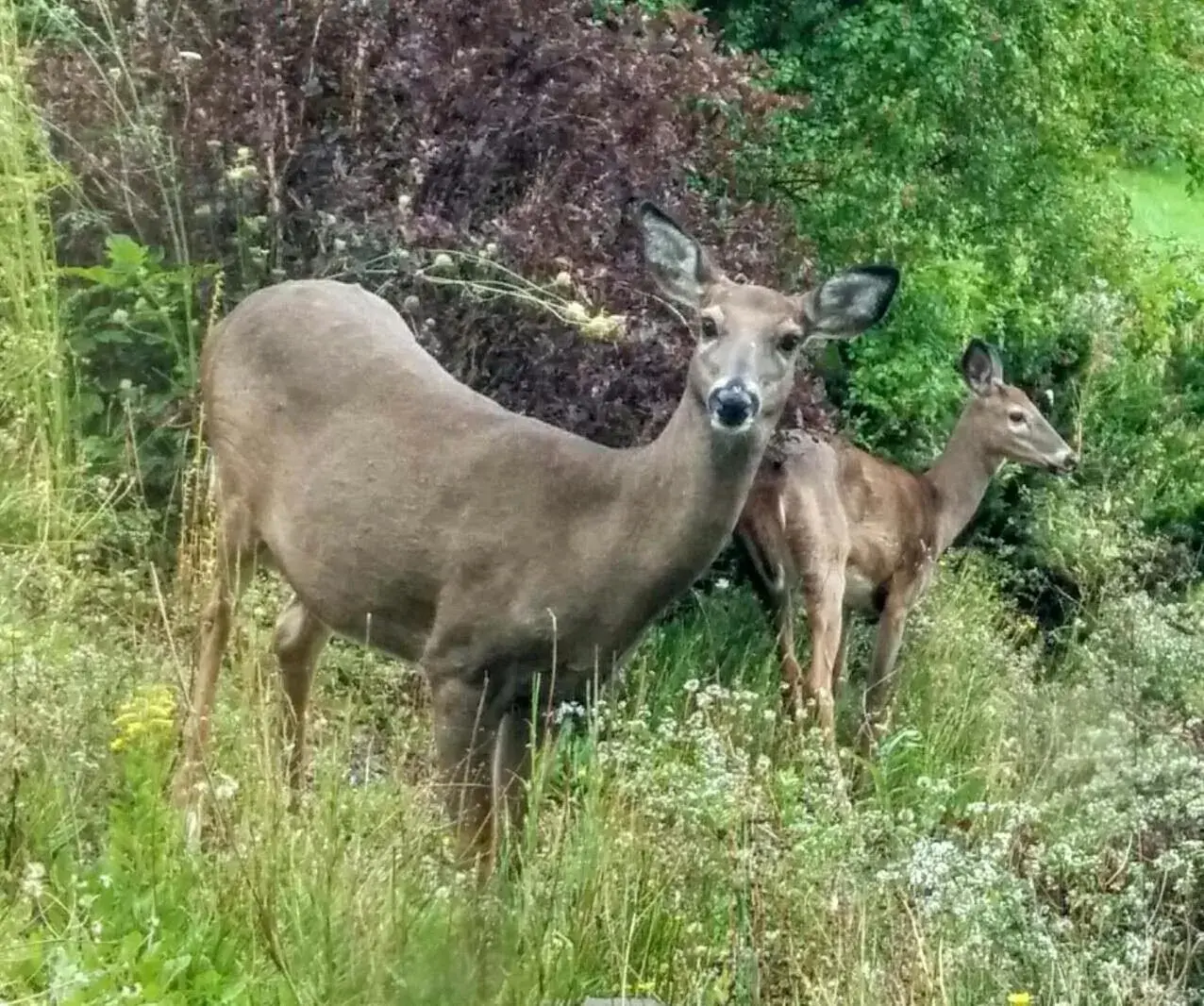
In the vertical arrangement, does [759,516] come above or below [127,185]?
below

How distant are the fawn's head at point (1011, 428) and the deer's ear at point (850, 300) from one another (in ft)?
17.2

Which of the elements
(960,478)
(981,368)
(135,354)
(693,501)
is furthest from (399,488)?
(981,368)

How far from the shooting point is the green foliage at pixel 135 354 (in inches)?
303

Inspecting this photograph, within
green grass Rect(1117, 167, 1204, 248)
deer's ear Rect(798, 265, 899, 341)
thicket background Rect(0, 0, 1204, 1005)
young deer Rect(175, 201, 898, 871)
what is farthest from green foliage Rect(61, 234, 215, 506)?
green grass Rect(1117, 167, 1204, 248)

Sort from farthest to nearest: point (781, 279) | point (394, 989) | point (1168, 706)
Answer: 1. point (781, 279)
2. point (1168, 706)
3. point (394, 989)

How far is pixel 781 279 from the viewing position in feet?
28.4

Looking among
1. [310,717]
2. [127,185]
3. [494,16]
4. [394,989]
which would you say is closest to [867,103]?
[494,16]

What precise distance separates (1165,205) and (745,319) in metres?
13.0

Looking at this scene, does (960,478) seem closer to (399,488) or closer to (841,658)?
(841,658)

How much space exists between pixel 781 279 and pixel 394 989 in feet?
16.6

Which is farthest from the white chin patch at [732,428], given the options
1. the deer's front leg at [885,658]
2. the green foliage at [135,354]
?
the deer's front leg at [885,658]

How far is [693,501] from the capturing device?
5.59 metres

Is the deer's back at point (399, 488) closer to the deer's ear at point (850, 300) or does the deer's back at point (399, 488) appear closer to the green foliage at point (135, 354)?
the deer's ear at point (850, 300)

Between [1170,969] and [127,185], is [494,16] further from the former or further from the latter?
[1170,969]
